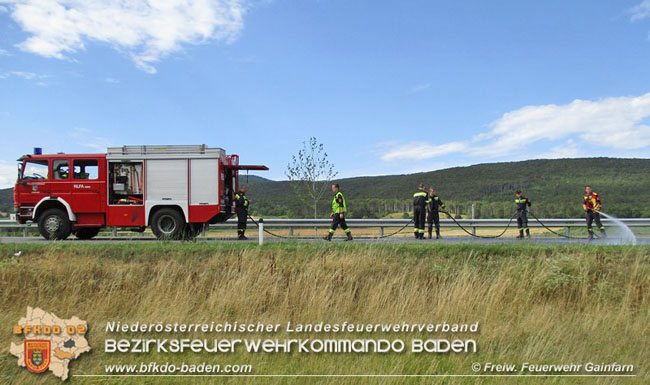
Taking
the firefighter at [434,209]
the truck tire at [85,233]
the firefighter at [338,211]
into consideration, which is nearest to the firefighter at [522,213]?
the firefighter at [434,209]

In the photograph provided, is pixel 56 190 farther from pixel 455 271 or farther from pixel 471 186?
pixel 471 186

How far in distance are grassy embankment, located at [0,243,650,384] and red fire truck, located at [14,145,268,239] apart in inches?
101

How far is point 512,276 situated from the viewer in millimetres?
8227

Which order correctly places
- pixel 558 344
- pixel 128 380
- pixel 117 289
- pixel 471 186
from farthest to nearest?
pixel 471 186 < pixel 117 289 < pixel 558 344 < pixel 128 380

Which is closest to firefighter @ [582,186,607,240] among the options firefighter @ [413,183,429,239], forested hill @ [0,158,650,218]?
firefighter @ [413,183,429,239]

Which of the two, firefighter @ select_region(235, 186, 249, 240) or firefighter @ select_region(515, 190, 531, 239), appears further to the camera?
firefighter @ select_region(515, 190, 531, 239)

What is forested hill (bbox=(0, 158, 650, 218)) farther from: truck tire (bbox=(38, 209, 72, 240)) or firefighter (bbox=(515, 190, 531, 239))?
truck tire (bbox=(38, 209, 72, 240))

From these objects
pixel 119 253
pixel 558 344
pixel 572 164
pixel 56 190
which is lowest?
pixel 558 344

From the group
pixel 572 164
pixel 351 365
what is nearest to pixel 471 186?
pixel 572 164

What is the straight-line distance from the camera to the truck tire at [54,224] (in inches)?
504

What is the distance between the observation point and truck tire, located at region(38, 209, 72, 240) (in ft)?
42.0

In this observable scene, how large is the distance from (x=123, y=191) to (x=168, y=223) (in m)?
1.64

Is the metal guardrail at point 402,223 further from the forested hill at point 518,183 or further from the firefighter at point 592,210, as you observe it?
the forested hill at point 518,183

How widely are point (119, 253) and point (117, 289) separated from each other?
2.04m
